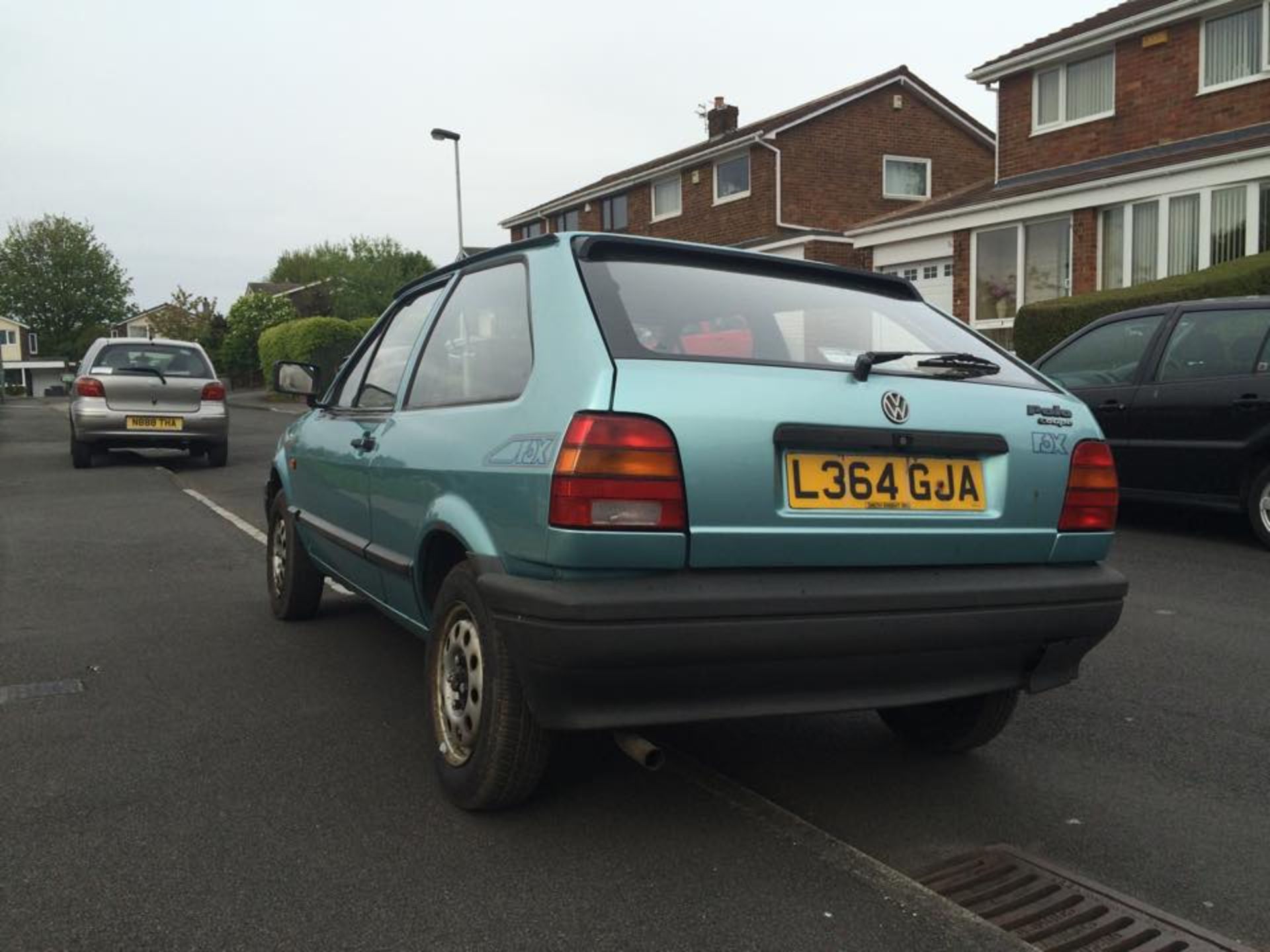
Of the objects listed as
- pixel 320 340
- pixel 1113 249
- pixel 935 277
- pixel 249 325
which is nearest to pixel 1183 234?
pixel 1113 249

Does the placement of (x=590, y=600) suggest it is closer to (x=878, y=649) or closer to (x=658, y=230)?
(x=878, y=649)

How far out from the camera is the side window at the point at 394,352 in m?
4.14

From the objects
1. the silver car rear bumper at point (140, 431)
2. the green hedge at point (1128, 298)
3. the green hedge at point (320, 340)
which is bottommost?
the silver car rear bumper at point (140, 431)

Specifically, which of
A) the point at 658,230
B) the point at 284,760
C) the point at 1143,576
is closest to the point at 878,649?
the point at 284,760

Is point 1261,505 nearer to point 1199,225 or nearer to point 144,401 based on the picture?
point 144,401

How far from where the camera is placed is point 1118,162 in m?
19.5

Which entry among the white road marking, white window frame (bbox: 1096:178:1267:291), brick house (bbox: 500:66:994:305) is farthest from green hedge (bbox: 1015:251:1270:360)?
brick house (bbox: 500:66:994:305)

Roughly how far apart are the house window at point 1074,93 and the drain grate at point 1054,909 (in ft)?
66.2

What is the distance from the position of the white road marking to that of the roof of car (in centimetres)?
304

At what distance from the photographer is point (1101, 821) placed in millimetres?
3086

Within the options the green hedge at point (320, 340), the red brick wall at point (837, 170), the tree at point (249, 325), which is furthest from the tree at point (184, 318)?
the red brick wall at point (837, 170)

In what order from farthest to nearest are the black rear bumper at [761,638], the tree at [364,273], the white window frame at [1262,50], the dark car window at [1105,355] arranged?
the tree at [364,273]
the white window frame at [1262,50]
the dark car window at [1105,355]
the black rear bumper at [761,638]

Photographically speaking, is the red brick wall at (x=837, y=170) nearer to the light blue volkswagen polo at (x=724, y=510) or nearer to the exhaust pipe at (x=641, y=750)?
the light blue volkswagen polo at (x=724, y=510)

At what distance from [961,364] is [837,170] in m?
28.4
